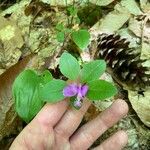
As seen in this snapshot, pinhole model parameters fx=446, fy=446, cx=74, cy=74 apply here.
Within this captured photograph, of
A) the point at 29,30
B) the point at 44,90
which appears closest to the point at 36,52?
the point at 29,30

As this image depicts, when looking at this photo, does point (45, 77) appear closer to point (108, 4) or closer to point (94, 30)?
point (94, 30)

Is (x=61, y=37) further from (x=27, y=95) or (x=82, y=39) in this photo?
(x=27, y=95)

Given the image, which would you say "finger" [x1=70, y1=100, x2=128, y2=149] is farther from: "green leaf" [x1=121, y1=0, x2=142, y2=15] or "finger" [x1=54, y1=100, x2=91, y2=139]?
"green leaf" [x1=121, y1=0, x2=142, y2=15]

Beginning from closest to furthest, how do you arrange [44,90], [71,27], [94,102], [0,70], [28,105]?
[44,90] → [28,105] → [94,102] → [0,70] → [71,27]

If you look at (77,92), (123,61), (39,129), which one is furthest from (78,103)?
(123,61)

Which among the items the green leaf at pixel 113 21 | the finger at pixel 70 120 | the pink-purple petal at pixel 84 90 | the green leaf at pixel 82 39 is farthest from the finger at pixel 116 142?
the green leaf at pixel 113 21

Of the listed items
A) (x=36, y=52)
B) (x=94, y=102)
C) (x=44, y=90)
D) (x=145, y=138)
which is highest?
(x=44, y=90)

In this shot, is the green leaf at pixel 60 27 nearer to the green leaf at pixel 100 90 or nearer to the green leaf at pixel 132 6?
the green leaf at pixel 132 6
